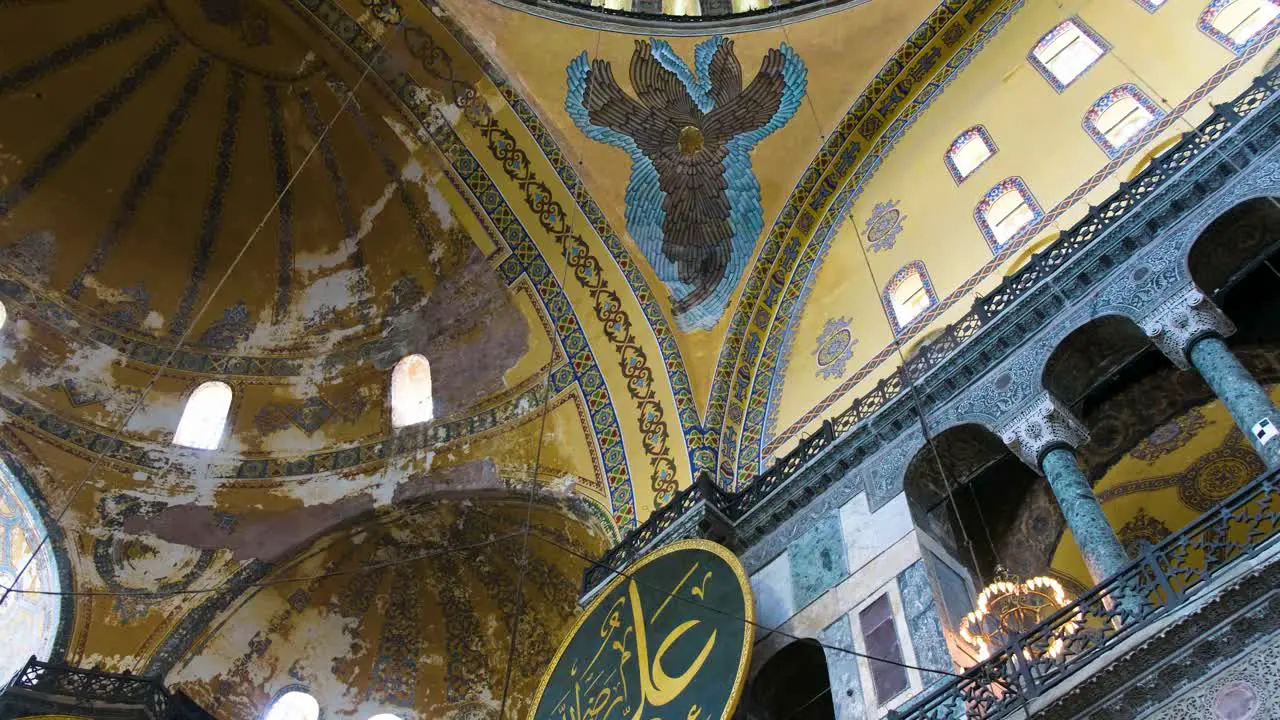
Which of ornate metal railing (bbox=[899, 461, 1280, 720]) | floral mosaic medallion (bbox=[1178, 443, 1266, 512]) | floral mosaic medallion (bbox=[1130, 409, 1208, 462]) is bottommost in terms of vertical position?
ornate metal railing (bbox=[899, 461, 1280, 720])

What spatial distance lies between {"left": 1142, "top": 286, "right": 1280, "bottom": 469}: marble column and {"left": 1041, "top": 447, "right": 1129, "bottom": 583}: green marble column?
0.75 metres

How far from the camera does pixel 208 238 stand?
34.7 ft

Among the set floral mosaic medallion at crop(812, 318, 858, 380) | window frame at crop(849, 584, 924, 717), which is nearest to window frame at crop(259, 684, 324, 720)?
floral mosaic medallion at crop(812, 318, 858, 380)

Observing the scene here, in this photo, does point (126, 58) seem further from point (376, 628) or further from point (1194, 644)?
point (1194, 644)

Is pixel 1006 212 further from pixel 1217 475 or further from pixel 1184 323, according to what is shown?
pixel 1217 475

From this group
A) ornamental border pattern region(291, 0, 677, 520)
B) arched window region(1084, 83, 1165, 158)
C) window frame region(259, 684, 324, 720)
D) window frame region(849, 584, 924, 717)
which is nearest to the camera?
window frame region(849, 584, 924, 717)

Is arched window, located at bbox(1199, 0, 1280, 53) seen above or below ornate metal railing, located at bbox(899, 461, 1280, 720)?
above

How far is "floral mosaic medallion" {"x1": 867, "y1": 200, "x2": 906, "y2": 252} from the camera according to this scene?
8484 mm

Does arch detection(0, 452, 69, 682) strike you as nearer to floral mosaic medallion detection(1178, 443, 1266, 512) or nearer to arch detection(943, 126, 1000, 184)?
arch detection(943, 126, 1000, 184)

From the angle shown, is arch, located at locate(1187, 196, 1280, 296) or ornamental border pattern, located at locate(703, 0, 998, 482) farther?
ornamental border pattern, located at locate(703, 0, 998, 482)

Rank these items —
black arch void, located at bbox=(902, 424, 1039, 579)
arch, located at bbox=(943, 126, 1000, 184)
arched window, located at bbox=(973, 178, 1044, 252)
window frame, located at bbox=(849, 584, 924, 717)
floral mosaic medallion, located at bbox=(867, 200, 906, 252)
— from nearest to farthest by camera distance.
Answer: window frame, located at bbox=(849, 584, 924, 717), black arch void, located at bbox=(902, 424, 1039, 579), arched window, located at bbox=(973, 178, 1044, 252), arch, located at bbox=(943, 126, 1000, 184), floral mosaic medallion, located at bbox=(867, 200, 906, 252)

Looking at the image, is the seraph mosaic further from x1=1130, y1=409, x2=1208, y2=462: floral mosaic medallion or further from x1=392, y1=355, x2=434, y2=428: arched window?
x1=1130, y1=409, x2=1208, y2=462: floral mosaic medallion

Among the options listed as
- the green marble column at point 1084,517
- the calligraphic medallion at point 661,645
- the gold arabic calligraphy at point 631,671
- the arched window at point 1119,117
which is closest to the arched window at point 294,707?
the calligraphic medallion at point 661,645

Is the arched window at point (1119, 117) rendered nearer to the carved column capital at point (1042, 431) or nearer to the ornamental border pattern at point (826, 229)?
the ornamental border pattern at point (826, 229)
